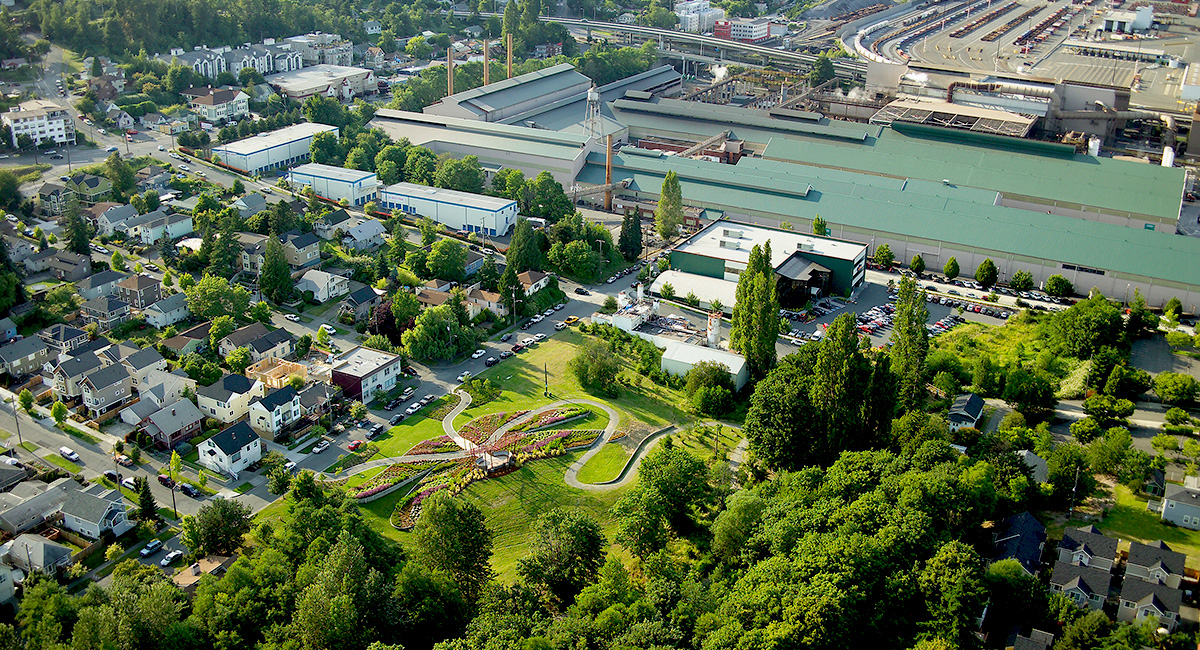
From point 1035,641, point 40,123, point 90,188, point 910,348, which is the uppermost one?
point 40,123

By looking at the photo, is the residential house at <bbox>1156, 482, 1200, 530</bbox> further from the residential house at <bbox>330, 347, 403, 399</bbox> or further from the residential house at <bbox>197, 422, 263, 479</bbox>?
the residential house at <bbox>197, 422, 263, 479</bbox>

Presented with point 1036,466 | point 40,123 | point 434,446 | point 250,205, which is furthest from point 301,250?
point 1036,466

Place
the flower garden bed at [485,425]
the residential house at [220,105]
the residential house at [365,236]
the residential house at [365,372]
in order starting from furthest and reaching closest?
1. the residential house at [220,105]
2. the residential house at [365,236]
3. the residential house at [365,372]
4. the flower garden bed at [485,425]

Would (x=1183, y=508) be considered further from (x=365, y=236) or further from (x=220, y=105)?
(x=220, y=105)

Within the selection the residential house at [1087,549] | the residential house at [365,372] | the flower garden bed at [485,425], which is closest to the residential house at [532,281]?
the residential house at [365,372]

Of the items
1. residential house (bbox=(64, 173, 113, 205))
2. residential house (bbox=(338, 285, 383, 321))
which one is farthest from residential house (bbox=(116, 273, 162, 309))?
residential house (bbox=(64, 173, 113, 205))

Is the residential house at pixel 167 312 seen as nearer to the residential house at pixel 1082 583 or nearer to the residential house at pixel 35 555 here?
the residential house at pixel 35 555
